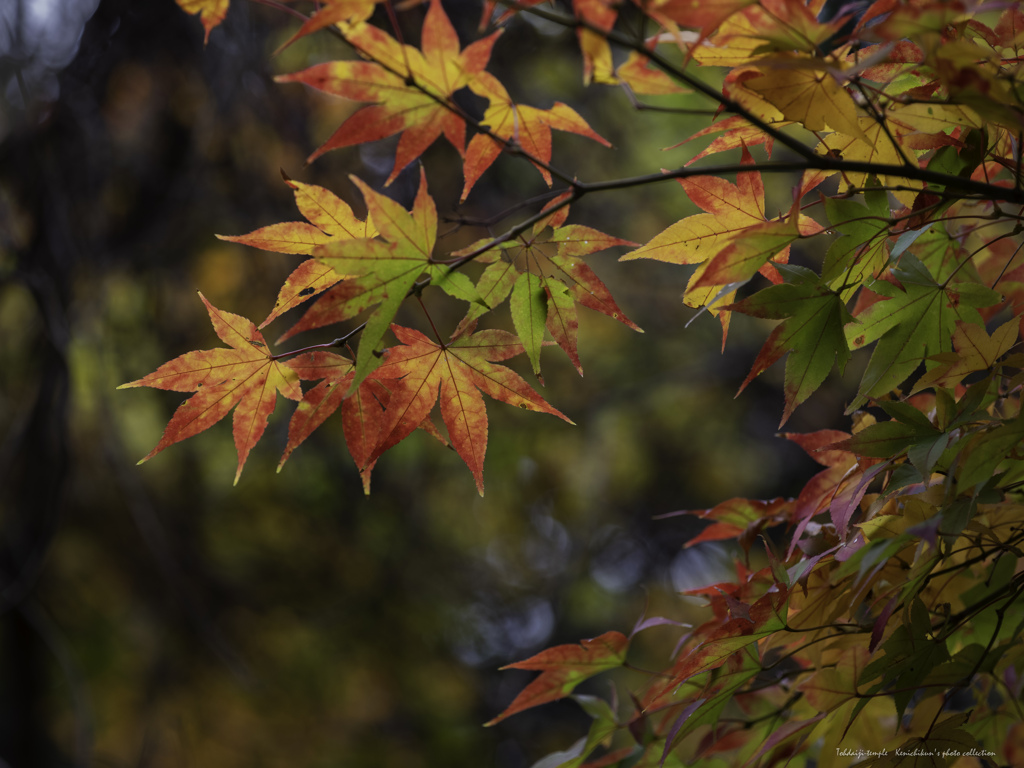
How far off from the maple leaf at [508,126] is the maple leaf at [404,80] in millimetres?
25

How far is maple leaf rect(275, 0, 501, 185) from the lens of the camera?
1.49ft

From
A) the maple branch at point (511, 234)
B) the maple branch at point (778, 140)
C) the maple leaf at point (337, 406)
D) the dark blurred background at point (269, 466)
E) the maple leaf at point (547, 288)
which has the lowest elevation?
the dark blurred background at point (269, 466)

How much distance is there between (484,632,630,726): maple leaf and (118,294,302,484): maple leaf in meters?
0.34

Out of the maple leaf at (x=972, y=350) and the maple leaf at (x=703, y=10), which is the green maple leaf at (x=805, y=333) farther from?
the maple leaf at (x=703, y=10)

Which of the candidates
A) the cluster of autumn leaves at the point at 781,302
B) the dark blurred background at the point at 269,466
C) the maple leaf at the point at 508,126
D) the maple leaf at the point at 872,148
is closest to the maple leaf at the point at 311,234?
the cluster of autumn leaves at the point at 781,302

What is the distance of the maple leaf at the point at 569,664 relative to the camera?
69cm

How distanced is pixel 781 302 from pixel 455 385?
264 millimetres

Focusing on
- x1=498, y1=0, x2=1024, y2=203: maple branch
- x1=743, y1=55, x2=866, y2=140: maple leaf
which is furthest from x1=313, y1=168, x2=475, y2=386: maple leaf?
x1=743, y1=55, x2=866, y2=140: maple leaf

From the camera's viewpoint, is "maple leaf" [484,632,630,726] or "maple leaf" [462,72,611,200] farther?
"maple leaf" [484,632,630,726]

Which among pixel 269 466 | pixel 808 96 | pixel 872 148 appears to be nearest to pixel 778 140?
pixel 808 96

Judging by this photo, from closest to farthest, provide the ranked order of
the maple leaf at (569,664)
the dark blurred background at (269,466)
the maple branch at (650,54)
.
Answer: the maple branch at (650,54) → the maple leaf at (569,664) → the dark blurred background at (269,466)

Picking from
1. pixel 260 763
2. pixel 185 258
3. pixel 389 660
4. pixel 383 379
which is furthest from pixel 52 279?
pixel 260 763

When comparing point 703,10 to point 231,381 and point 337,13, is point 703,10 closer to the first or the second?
point 337,13

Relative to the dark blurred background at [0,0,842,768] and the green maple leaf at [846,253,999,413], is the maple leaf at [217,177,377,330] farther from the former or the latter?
the dark blurred background at [0,0,842,768]
